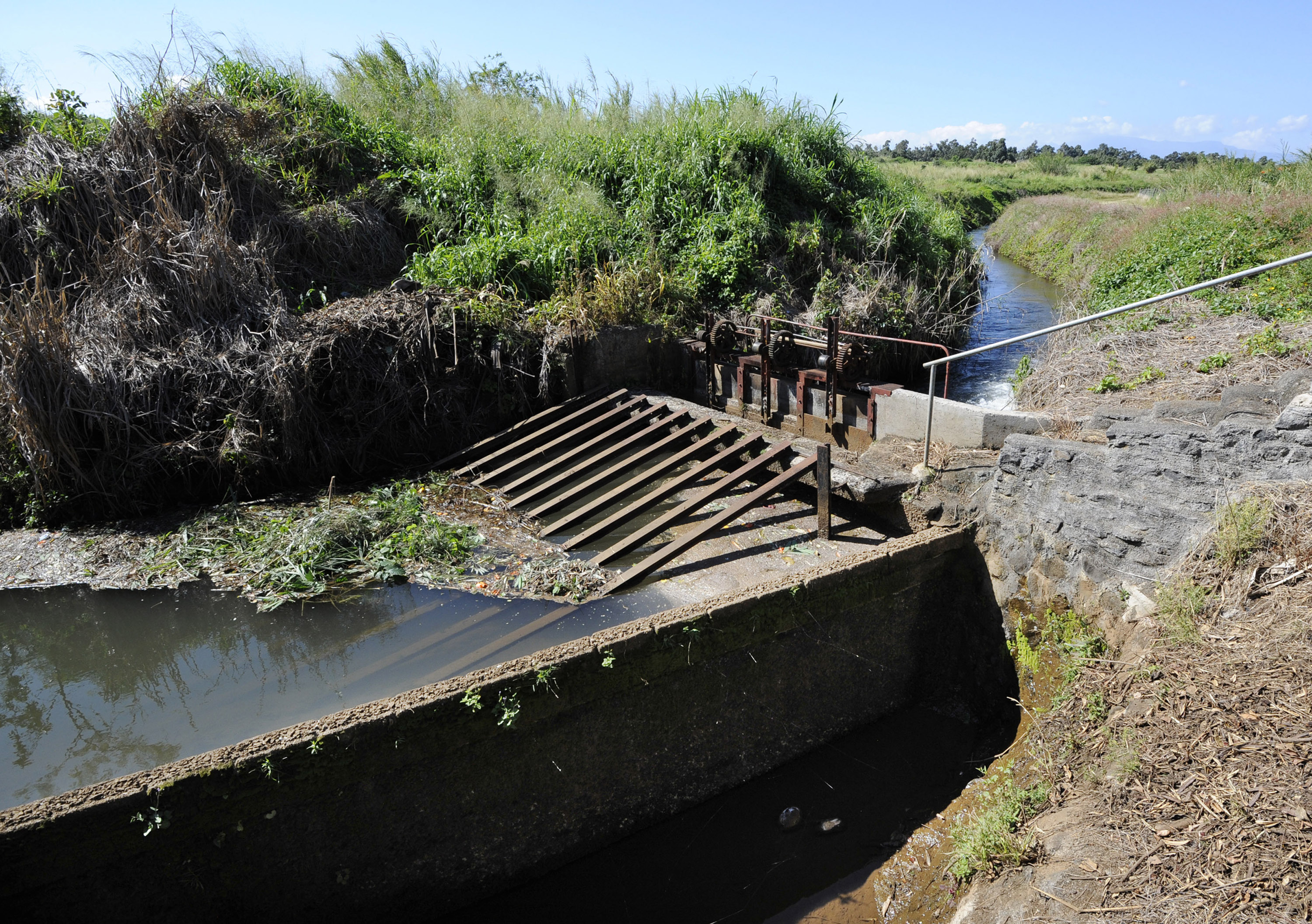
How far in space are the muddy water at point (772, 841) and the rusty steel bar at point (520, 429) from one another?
5245 mm

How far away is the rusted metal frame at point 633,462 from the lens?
7219mm

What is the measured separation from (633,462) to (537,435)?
1590 millimetres

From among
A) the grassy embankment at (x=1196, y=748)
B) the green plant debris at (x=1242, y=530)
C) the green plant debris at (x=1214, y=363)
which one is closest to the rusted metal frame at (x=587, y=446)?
the grassy embankment at (x=1196, y=748)

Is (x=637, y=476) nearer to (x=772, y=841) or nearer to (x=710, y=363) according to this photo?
(x=710, y=363)

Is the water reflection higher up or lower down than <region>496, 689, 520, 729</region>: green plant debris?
lower down

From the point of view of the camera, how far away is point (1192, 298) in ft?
27.5

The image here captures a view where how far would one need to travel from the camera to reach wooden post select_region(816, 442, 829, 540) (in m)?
6.04

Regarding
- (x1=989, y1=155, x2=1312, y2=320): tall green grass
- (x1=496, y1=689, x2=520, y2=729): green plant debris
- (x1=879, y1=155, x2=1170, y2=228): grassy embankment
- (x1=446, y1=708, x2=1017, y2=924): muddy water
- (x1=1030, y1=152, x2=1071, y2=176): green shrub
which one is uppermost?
(x1=1030, y1=152, x2=1071, y2=176): green shrub

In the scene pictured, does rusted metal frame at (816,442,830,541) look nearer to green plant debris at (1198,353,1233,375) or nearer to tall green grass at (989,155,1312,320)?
green plant debris at (1198,353,1233,375)

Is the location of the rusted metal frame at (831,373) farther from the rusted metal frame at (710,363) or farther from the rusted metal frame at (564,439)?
the rusted metal frame at (564,439)

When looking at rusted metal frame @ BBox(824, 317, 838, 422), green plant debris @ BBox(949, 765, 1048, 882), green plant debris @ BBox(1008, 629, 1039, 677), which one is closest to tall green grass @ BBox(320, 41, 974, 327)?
rusted metal frame @ BBox(824, 317, 838, 422)

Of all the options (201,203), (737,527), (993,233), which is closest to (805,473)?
(737,527)

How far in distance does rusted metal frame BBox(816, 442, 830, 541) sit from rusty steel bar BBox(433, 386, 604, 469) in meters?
3.89

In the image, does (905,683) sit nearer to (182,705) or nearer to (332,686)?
(332,686)
